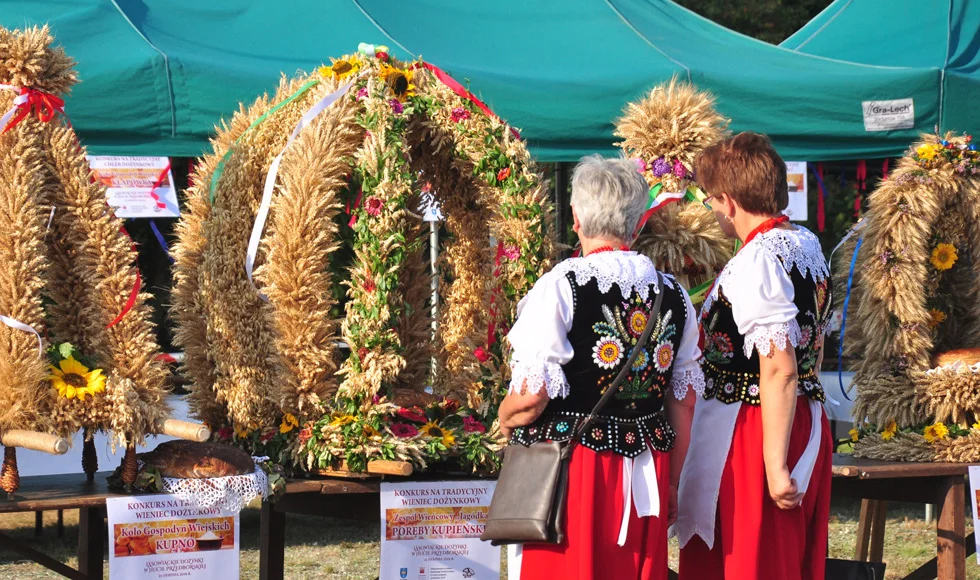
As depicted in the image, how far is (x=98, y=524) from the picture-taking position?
3.13 metres

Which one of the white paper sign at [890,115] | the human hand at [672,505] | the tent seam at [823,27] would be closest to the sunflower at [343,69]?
the human hand at [672,505]

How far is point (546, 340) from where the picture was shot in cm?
245

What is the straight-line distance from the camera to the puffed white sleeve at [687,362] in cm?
269

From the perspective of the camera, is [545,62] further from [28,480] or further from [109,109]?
[28,480]

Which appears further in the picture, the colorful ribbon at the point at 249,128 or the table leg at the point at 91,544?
the colorful ribbon at the point at 249,128

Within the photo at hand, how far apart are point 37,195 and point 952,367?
283cm

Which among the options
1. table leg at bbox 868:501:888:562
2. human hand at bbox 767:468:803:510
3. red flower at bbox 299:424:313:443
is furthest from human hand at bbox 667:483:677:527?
table leg at bbox 868:501:888:562

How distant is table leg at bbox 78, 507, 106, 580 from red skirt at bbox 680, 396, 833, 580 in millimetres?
1567

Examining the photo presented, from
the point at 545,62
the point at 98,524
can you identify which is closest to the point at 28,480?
the point at 98,524

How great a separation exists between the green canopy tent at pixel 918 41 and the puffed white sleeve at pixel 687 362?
3.56 m

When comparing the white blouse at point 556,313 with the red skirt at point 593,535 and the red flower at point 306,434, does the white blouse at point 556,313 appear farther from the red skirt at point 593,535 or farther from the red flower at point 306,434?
the red flower at point 306,434

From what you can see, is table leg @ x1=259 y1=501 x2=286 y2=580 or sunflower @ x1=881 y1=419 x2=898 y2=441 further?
sunflower @ x1=881 y1=419 x2=898 y2=441

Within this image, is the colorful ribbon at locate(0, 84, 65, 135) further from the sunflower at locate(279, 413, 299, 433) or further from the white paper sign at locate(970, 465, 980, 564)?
the white paper sign at locate(970, 465, 980, 564)

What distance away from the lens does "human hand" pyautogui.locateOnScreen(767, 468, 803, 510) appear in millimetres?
2740
